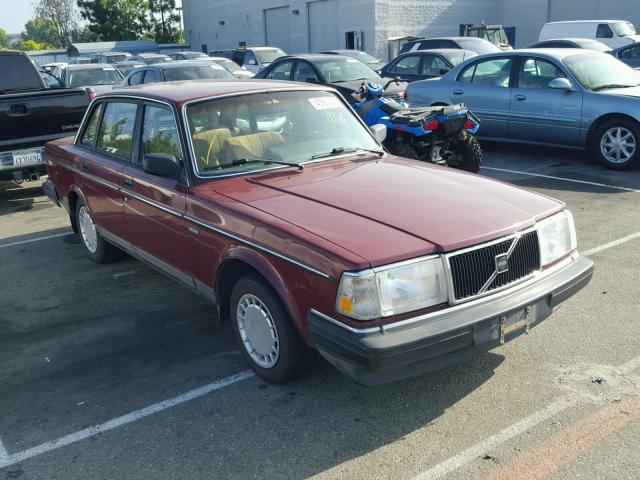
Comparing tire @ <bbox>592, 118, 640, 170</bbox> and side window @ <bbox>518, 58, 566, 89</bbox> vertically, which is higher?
side window @ <bbox>518, 58, 566, 89</bbox>

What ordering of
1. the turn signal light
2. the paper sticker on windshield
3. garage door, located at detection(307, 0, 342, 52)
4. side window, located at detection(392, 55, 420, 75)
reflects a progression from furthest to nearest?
garage door, located at detection(307, 0, 342, 52)
side window, located at detection(392, 55, 420, 75)
the turn signal light
the paper sticker on windshield

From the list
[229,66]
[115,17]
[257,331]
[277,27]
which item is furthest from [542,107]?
[115,17]

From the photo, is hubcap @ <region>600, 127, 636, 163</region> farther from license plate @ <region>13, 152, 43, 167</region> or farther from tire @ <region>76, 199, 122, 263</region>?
license plate @ <region>13, 152, 43, 167</region>

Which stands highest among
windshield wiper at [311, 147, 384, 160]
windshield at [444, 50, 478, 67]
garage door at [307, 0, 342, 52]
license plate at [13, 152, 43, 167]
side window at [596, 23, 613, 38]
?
garage door at [307, 0, 342, 52]

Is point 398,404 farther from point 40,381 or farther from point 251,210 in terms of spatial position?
point 40,381

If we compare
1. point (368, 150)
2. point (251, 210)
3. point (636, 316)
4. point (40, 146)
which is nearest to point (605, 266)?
point (636, 316)

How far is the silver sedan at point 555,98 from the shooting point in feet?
31.4

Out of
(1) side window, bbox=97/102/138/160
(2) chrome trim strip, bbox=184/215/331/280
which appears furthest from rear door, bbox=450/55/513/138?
(2) chrome trim strip, bbox=184/215/331/280

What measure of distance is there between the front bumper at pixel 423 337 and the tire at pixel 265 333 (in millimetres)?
312

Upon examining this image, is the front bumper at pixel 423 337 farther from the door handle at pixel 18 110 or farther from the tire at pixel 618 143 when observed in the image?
the tire at pixel 618 143

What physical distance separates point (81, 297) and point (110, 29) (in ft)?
199

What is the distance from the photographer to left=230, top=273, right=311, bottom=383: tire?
3.75 meters

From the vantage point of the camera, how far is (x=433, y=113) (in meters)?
8.72

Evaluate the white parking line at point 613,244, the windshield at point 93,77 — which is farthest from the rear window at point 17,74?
A: the white parking line at point 613,244
